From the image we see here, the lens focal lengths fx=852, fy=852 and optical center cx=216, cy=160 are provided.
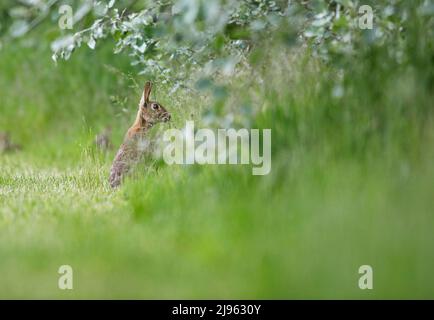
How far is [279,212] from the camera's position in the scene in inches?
201

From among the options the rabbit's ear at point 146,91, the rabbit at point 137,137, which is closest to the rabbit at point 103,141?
the rabbit at point 137,137

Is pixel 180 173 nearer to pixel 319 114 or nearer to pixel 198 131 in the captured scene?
pixel 198 131

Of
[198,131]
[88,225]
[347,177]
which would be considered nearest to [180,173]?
[198,131]

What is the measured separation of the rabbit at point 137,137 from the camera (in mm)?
7305

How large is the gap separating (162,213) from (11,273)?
1288mm

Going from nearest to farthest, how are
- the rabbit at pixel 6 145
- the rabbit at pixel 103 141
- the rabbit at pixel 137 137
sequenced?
the rabbit at pixel 137 137, the rabbit at pixel 103 141, the rabbit at pixel 6 145

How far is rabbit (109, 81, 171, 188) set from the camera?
7305 mm

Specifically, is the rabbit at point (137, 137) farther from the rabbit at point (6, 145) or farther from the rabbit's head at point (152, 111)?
the rabbit at point (6, 145)

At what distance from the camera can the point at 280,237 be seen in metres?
4.86

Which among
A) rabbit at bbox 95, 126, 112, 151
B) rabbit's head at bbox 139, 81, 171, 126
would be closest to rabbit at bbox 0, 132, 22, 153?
rabbit at bbox 95, 126, 112, 151

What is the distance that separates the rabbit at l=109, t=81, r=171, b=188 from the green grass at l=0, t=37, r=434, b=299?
259 millimetres

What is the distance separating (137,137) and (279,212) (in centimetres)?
264

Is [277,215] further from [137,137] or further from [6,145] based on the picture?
[6,145]

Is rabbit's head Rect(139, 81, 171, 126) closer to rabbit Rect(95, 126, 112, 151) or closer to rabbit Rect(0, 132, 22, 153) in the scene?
rabbit Rect(95, 126, 112, 151)
